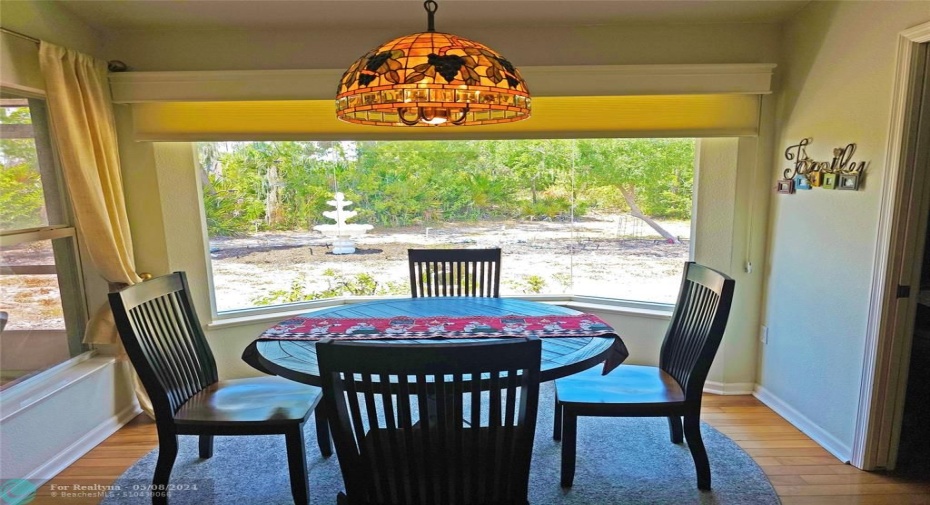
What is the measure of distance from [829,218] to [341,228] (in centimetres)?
268

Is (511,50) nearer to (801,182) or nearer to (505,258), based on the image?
(505,258)

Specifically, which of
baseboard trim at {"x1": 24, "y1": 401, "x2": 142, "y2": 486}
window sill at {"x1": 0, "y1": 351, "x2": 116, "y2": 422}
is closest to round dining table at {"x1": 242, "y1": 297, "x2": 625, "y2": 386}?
window sill at {"x1": 0, "y1": 351, "x2": 116, "y2": 422}

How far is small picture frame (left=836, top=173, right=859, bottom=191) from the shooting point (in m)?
2.01

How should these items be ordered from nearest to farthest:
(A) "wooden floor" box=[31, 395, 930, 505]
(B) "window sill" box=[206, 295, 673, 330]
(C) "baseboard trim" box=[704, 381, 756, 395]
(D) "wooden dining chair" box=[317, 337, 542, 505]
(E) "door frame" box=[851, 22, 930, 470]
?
(D) "wooden dining chair" box=[317, 337, 542, 505]
(E) "door frame" box=[851, 22, 930, 470]
(A) "wooden floor" box=[31, 395, 930, 505]
(C) "baseboard trim" box=[704, 381, 756, 395]
(B) "window sill" box=[206, 295, 673, 330]

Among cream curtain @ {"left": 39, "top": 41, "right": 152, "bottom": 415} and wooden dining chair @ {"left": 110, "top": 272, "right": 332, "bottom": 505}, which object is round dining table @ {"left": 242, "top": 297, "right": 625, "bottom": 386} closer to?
wooden dining chair @ {"left": 110, "top": 272, "right": 332, "bottom": 505}

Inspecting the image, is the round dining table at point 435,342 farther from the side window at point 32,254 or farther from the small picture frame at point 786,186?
the small picture frame at point 786,186

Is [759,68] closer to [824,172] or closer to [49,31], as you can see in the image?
[824,172]

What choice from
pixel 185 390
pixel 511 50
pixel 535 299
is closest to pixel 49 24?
pixel 185 390

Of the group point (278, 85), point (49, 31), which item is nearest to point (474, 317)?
point (278, 85)

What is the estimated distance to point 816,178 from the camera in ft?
7.29

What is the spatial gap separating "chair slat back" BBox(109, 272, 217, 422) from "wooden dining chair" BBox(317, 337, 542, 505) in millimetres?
872

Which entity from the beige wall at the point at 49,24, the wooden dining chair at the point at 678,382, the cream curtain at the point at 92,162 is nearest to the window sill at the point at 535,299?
the cream curtain at the point at 92,162

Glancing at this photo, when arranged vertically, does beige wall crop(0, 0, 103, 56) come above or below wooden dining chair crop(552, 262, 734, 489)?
above

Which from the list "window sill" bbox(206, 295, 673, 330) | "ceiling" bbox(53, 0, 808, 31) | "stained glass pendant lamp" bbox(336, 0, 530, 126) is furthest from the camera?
"window sill" bbox(206, 295, 673, 330)
